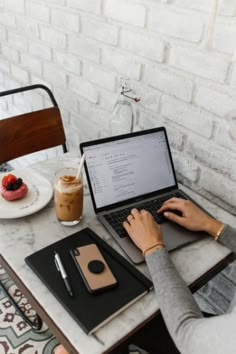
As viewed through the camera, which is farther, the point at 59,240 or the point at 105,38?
the point at 105,38

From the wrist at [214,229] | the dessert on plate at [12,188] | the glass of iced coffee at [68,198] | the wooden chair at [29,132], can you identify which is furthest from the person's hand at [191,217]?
the wooden chair at [29,132]

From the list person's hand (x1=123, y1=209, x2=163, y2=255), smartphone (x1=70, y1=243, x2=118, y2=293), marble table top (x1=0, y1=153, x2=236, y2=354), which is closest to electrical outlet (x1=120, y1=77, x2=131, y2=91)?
marble table top (x1=0, y1=153, x2=236, y2=354)

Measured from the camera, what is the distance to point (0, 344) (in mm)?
1264

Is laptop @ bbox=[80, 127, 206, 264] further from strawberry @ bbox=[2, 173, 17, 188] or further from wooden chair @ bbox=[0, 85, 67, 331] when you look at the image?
wooden chair @ bbox=[0, 85, 67, 331]

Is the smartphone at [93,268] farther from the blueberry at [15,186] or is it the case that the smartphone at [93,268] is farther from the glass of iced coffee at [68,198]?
the blueberry at [15,186]

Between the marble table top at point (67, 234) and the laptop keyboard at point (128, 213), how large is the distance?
0.03 meters

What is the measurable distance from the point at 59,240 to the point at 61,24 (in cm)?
100

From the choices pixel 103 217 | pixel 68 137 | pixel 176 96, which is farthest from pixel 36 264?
pixel 68 137

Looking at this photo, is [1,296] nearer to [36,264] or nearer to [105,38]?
[36,264]

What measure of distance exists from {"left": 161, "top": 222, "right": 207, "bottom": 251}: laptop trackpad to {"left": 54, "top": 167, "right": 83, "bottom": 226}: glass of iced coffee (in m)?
0.23

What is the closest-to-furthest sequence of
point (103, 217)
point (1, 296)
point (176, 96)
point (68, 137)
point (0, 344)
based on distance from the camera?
1. point (103, 217)
2. point (176, 96)
3. point (0, 344)
4. point (1, 296)
5. point (68, 137)

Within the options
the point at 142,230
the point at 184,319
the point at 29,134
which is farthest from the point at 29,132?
the point at 184,319

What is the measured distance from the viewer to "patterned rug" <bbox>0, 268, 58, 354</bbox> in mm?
1255

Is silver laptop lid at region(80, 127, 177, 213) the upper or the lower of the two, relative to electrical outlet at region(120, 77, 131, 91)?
lower
